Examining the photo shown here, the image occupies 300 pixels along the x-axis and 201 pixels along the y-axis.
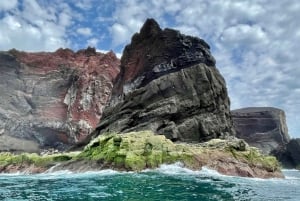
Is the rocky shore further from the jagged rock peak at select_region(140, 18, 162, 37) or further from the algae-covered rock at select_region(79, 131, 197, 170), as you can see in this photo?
the jagged rock peak at select_region(140, 18, 162, 37)

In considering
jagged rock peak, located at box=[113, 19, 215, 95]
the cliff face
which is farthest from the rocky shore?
the cliff face

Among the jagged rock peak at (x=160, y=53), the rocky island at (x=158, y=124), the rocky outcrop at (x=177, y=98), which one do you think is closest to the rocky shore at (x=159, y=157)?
the rocky island at (x=158, y=124)

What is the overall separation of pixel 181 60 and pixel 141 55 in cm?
2061

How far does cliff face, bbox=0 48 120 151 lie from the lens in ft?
486

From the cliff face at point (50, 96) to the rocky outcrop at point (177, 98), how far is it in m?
60.6

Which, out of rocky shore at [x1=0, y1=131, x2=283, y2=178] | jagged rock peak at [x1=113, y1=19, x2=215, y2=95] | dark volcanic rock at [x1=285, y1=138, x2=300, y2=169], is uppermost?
jagged rock peak at [x1=113, y1=19, x2=215, y2=95]

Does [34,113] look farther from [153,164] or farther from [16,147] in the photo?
[153,164]

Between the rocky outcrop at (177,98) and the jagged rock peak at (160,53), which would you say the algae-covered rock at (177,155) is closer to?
the rocky outcrop at (177,98)

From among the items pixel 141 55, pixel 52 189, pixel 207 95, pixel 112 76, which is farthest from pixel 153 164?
pixel 112 76

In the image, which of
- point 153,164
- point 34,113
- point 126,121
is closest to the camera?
point 153,164

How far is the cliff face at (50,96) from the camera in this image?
14800 cm

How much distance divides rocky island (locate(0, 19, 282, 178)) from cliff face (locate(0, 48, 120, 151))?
789 millimetres

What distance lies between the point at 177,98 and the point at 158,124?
29.0ft

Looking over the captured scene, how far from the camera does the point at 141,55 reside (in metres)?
114
